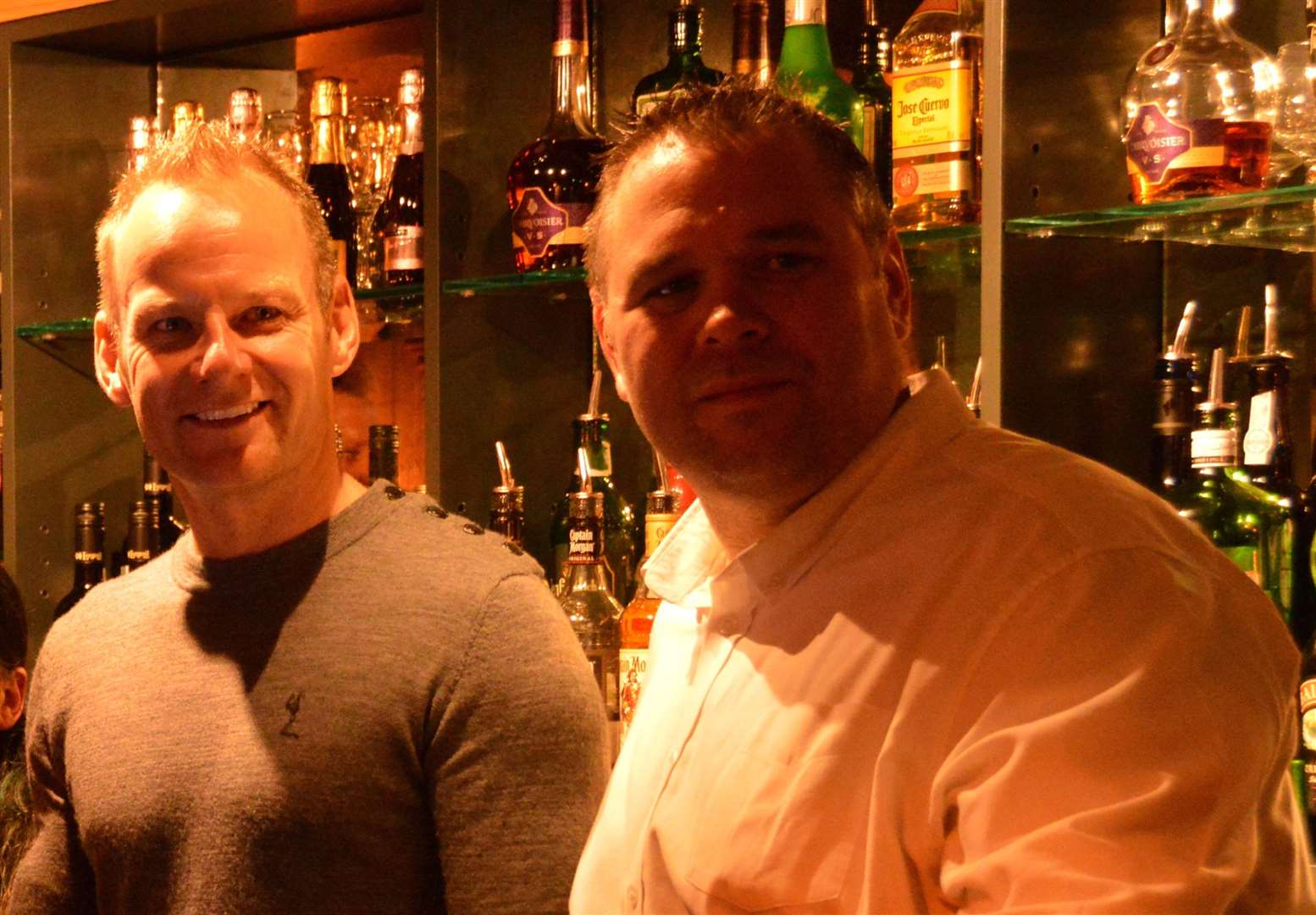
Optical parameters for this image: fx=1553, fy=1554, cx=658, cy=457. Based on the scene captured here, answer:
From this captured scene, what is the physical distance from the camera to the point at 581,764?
1.20 metres

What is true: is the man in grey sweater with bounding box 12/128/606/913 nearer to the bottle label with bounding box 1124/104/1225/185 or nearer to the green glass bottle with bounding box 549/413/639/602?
the green glass bottle with bounding box 549/413/639/602

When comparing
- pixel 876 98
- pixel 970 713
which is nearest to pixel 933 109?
pixel 876 98

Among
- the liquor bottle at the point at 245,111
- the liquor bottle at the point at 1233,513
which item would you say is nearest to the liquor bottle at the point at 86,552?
the liquor bottle at the point at 245,111

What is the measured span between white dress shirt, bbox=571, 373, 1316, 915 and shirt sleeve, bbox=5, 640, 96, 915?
600 mm

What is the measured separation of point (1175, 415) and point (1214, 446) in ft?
0.19

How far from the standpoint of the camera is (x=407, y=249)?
196 cm

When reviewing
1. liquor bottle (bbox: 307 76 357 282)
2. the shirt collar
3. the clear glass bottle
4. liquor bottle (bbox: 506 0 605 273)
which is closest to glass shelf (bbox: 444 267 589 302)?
liquor bottle (bbox: 506 0 605 273)

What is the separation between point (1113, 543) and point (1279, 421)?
802 mm

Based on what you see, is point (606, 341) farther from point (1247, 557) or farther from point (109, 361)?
point (1247, 557)

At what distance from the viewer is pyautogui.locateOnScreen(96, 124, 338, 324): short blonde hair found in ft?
4.45

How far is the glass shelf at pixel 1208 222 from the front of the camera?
1.38 m

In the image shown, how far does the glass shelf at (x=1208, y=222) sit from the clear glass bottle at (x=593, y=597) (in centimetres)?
56

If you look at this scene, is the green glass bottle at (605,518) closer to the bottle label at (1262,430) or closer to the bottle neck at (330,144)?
the bottle neck at (330,144)

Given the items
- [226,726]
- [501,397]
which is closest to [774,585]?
[226,726]
